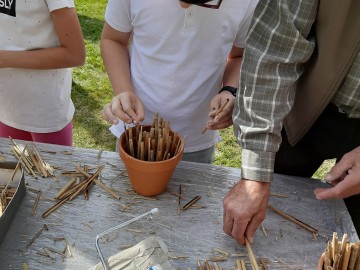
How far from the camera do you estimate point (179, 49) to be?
1.39 m

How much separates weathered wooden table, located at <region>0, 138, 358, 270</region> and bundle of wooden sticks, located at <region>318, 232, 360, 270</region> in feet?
0.54

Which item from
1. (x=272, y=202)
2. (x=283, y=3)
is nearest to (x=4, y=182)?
(x=272, y=202)

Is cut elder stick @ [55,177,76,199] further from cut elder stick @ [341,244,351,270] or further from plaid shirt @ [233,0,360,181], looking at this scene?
cut elder stick @ [341,244,351,270]

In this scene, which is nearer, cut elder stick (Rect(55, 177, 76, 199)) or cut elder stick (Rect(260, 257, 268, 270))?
cut elder stick (Rect(260, 257, 268, 270))

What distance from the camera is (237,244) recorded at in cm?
107

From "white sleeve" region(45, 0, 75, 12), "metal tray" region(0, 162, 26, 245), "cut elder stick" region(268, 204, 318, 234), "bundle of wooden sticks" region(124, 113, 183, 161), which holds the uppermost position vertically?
"white sleeve" region(45, 0, 75, 12)

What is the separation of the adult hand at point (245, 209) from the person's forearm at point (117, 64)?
564 millimetres

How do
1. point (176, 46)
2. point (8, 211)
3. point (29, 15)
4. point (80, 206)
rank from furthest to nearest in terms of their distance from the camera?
1. point (29, 15)
2. point (176, 46)
3. point (80, 206)
4. point (8, 211)

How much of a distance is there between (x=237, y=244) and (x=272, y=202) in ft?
0.65

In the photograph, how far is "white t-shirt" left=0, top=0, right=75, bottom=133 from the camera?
4.97 feet

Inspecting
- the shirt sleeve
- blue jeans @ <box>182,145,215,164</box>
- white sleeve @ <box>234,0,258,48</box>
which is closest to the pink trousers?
blue jeans @ <box>182,145,215,164</box>

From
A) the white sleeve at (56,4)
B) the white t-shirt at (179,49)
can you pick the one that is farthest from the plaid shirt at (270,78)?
the white sleeve at (56,4)

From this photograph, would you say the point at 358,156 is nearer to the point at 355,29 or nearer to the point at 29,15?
the point at 355,29

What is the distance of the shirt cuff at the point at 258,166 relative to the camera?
41.8 inches
